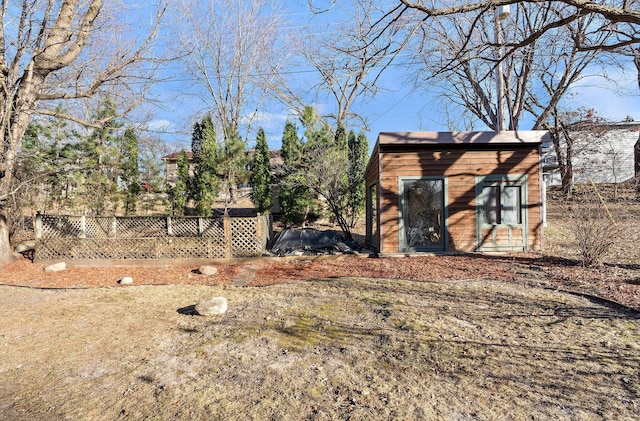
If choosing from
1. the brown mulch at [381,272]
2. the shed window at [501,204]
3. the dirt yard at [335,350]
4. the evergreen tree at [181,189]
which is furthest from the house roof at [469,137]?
the evergreen tree at [181,189]

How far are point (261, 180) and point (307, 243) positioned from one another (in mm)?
5800

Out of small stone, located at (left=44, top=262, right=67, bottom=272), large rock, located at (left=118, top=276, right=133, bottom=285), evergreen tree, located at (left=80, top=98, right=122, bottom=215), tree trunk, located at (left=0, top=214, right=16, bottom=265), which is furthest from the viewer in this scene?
evergreen tree, located at (left=80, top=98, right=122, bottom=215)

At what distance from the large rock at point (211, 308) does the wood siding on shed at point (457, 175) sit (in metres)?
4.79

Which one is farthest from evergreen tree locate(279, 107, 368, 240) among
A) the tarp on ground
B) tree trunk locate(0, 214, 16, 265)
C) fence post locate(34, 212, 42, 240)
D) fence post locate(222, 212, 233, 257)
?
tree trunk locate(0, 214, 16, 265)

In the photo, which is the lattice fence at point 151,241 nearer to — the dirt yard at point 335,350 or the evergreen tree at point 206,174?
the dirt yard at point 335,350

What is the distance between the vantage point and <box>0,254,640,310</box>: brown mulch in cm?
542

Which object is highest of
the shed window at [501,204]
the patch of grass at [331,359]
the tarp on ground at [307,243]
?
the shed window at [501,204]

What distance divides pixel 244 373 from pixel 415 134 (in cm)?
677

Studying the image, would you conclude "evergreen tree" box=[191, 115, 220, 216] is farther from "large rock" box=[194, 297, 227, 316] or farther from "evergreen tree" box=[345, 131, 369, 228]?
"large rock" box=[194, 297, 227, 316]

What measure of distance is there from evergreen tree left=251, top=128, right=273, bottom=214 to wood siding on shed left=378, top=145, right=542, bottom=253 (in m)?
7.31

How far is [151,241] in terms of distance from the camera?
8320 mm

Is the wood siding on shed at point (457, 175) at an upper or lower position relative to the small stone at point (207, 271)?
upper

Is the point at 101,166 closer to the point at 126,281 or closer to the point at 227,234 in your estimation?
the point at 227,234

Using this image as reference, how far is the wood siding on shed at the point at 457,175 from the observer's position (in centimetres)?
823
